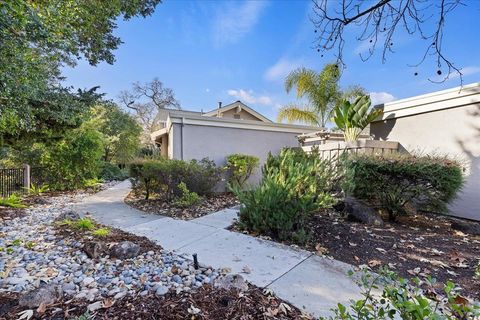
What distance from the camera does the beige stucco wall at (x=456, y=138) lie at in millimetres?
6262

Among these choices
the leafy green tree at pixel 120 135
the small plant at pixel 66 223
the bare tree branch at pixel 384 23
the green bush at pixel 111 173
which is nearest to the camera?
the bare tree branch at pixel 384 23

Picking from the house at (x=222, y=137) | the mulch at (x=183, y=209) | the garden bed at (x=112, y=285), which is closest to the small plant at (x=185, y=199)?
the mulch at (x=183, y=209)

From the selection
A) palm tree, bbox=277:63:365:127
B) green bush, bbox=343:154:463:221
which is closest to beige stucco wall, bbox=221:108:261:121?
palm tree, bbox=277:63:365:127

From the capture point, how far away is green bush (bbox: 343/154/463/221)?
537cm

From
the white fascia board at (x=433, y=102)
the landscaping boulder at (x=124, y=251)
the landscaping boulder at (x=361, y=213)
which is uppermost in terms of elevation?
the white fascia board at (x=433, y=102)

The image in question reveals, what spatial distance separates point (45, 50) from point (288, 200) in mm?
6153

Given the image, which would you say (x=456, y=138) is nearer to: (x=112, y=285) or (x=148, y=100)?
(x=112, y=285)

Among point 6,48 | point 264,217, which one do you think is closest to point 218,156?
point 264,217

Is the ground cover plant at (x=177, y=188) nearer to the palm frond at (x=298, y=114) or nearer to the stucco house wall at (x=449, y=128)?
the stucco house wall at (x=449, y=128)

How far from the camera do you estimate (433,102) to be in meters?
6.99

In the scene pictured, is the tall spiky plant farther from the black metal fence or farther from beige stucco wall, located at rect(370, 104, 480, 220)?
the black metal fence

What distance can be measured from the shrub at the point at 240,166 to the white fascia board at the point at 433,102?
452 centimetres

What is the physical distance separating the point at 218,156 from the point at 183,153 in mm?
1287

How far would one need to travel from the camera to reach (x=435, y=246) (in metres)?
4.37
